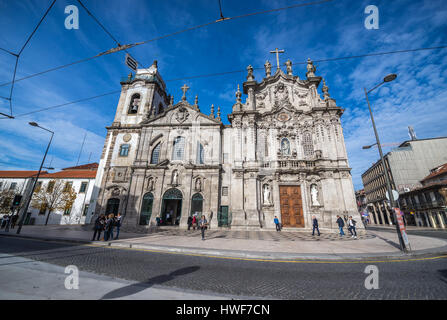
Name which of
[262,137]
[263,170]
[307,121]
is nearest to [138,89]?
[262,137]

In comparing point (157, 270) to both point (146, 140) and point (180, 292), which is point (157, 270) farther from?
point (146, 140)

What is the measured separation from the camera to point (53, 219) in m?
33.0

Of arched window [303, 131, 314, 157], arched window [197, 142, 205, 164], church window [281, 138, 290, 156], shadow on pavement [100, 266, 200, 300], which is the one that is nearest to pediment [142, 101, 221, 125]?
arched window [197, 142, 205, 164]

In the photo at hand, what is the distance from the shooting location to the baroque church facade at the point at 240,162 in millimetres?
19719

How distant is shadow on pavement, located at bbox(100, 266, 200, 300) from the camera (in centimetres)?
347

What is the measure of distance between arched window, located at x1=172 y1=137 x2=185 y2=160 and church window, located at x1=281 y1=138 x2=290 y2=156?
13073 mm

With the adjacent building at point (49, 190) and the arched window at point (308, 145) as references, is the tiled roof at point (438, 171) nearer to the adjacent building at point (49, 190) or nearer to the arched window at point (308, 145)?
the arched window at point (308, 145)

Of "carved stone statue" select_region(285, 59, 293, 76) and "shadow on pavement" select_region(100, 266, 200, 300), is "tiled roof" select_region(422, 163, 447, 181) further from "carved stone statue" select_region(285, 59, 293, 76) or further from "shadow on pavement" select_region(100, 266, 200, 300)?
"shadow on pavement" select_region(100, 266, 200, 300)

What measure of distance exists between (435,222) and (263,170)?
114 feet

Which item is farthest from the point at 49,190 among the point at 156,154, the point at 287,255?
the point at 287,255

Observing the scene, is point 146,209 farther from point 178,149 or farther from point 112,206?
point 178,149

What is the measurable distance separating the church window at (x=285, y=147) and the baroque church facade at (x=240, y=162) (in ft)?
0.44

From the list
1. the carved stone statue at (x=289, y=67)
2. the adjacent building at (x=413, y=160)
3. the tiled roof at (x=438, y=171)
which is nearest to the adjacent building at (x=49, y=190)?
the carved stone statue at (x=289, y=67)

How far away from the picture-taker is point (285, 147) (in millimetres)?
22797
